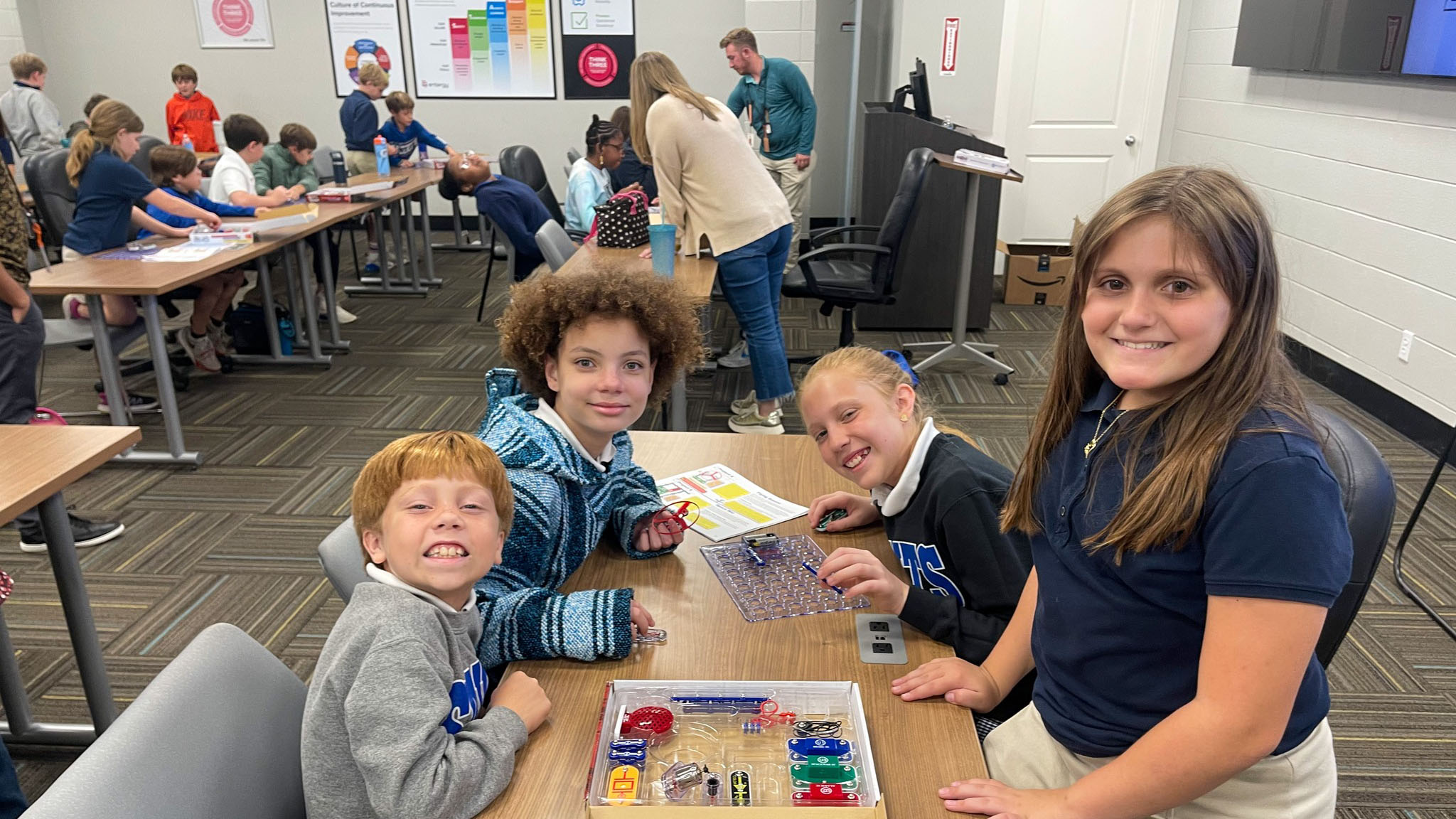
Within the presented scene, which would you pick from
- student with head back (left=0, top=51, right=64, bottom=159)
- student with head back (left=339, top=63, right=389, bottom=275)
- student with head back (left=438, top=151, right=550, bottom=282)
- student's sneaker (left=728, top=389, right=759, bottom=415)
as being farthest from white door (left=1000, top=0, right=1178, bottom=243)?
student with head back (left=0, top=51, right=64, bottom=159)

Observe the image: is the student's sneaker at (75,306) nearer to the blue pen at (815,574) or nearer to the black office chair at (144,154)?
the black office chair at (144,154)

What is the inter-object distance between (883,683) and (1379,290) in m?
3.72

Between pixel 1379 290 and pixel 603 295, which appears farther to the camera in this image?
pixel 1379 290

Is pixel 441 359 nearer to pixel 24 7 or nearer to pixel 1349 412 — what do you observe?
pixel 1349 412

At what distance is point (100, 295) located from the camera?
3273 mm

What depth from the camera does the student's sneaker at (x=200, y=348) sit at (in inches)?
175

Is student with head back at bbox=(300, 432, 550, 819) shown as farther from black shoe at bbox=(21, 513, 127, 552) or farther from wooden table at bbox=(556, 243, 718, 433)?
black shoe at bbox=(21, 513, 127, 552)

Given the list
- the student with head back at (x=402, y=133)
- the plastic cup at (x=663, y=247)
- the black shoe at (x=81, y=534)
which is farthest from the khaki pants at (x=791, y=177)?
the black shoe at (x=81, y=534)

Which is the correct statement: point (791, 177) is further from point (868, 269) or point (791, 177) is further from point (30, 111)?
point (30, 111)

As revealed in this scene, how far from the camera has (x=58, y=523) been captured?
1.81m

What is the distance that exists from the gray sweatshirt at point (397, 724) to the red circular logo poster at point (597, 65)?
23.5 ft

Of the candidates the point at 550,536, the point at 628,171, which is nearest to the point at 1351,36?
the point at 628,171

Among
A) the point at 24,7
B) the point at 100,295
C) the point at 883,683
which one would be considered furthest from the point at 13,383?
the point at 24,7

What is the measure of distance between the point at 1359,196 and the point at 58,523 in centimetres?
453
